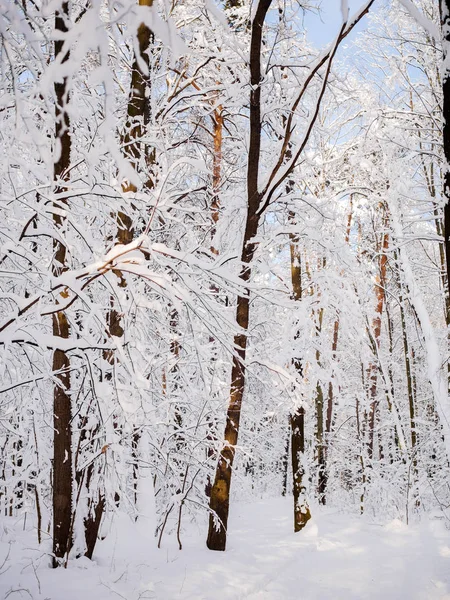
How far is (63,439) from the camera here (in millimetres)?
3869

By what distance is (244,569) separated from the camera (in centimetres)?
458

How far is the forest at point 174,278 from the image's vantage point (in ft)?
8.79

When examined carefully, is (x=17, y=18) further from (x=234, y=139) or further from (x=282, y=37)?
(x=234, y=139)

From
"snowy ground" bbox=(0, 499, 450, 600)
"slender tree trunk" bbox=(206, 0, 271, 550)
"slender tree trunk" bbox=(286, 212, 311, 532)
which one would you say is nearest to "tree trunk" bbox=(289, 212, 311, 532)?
"slender tree trunk" bbox=(286, 212, 311, 532)

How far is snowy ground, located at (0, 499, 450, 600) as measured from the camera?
343 centimetres

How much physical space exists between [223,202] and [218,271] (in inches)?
185

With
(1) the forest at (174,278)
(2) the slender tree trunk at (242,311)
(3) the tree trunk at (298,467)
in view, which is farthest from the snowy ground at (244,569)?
(3) the tree trunk at (298,467)

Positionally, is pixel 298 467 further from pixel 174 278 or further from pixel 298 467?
pixel 174 278

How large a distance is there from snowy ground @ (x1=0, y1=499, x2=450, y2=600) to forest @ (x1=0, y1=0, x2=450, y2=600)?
0.04 m

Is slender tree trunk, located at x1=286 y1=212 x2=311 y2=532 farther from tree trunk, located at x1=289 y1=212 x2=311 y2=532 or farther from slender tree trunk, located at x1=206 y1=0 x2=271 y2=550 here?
slender tree trunk, located at x1=206 y1=0 x2=271 y2=550

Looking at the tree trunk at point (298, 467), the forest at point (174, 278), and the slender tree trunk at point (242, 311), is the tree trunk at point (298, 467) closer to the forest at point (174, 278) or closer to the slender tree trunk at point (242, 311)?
the forest at point (174, 278)

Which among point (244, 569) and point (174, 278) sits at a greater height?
point (174, 278)

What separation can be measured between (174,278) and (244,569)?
10.5 ft

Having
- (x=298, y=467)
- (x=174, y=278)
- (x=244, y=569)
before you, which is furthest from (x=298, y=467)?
(x=174, y=278)
